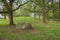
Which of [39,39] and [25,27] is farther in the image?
[25,27]

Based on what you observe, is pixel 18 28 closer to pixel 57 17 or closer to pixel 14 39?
pixel 14 39

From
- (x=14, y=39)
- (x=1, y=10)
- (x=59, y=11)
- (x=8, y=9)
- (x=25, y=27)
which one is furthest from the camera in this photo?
(x=59, y=11)

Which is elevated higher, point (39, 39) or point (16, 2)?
point (16, 2)

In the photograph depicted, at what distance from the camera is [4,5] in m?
20.2

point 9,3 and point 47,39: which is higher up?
point 9,3

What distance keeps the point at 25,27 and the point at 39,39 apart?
4744 mm

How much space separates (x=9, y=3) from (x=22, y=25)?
17.9 ft

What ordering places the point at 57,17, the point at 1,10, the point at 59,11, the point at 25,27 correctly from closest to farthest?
the point at 25,27
the point at 1,10
the point at 59,11
the point at 57,17

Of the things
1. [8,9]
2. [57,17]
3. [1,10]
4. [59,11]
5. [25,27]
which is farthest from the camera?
[57,17]

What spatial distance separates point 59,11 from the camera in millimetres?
30688

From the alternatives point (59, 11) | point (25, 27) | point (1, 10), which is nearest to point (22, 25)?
point (25, 27)

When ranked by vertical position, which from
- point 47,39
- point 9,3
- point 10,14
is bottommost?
point 47,39

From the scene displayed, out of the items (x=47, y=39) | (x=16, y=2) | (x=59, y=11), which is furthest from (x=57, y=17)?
(x=47, y=39)

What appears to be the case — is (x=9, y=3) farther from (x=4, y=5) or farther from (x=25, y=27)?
(x=25, y=27)
